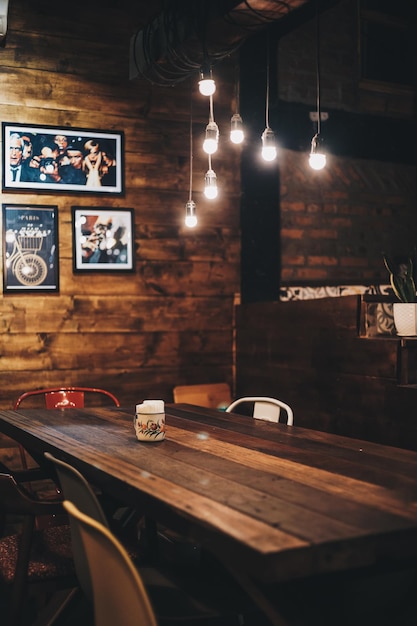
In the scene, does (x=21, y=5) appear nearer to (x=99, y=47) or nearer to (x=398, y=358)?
(x=99, y=47)

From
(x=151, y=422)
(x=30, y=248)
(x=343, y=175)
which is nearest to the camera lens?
(x=151, y=422)

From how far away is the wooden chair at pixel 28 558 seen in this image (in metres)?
2.30

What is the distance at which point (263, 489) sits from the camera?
186 centimetres

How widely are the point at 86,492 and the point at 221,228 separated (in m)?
3.76

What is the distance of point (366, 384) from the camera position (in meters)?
3.97

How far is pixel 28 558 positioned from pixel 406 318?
7.34 ft

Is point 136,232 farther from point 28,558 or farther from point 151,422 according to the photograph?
point 28,558

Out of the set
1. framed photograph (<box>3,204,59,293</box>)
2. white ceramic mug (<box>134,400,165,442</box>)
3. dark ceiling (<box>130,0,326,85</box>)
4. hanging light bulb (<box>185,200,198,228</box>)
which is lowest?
white ceramic mug (<box>134,400,165,442</box>)

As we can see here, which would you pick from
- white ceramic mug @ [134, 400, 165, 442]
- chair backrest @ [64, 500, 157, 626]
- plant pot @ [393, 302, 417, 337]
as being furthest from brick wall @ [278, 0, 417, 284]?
chair backrest @ [64, 500, 157, 626]

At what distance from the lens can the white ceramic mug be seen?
2.59 metres

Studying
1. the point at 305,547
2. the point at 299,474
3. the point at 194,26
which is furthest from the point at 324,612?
the point at 194,26

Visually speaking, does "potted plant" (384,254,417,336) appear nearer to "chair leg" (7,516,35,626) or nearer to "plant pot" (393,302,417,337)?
"plant pot" (393,302,417,337)

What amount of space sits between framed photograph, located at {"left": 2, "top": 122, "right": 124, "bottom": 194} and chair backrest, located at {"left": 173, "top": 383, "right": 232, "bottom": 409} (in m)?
1.43

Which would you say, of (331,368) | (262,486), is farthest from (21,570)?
(331,368)
